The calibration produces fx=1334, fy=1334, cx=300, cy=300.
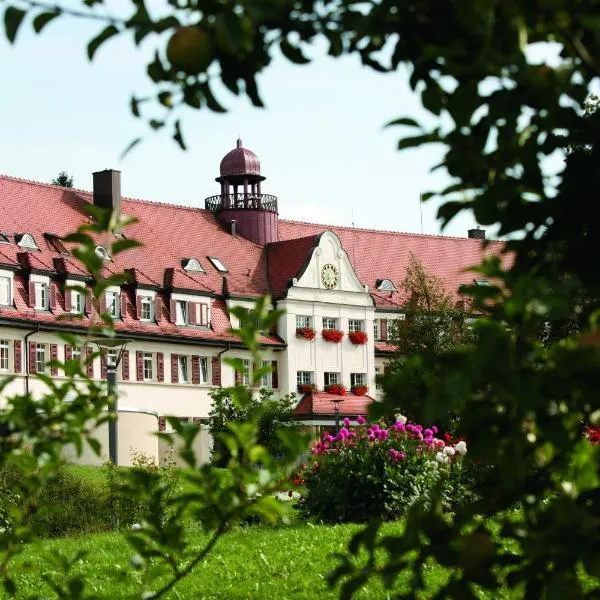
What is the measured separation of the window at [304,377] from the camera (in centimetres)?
5703

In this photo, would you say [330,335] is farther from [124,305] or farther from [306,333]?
[124,305]

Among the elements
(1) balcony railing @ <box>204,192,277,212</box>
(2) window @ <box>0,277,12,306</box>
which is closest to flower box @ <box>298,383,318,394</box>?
(1) balcony railing @ <box>204,192,277,212</box>

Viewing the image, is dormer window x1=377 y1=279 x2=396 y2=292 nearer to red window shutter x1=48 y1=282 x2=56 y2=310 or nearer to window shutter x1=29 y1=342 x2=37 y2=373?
red window shutter x1=48 y1=282 x2=56 y2=310

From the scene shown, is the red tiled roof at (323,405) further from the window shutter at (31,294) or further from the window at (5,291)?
the window at (5,291)

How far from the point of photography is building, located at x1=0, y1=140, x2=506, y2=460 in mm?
49312

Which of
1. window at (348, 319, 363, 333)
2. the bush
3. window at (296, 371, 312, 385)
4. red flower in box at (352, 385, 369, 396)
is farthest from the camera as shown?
window at (348, 319, 363, 333)

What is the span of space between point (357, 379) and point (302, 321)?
3962 millimetres

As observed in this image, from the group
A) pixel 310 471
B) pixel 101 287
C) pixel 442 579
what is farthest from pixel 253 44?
pixel 310 471

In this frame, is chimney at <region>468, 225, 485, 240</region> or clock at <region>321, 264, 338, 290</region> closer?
clock at <region>321, 264, 338, 290</region>

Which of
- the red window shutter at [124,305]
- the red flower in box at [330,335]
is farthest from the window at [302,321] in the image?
the red window shutter at [124,305]

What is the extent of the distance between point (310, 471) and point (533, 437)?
1480 cm

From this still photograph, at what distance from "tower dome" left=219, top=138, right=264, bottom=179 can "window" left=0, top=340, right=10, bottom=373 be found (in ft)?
55.7

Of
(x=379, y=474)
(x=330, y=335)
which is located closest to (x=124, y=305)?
(x=330, y=335)

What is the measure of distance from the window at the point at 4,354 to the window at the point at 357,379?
16587 mm
